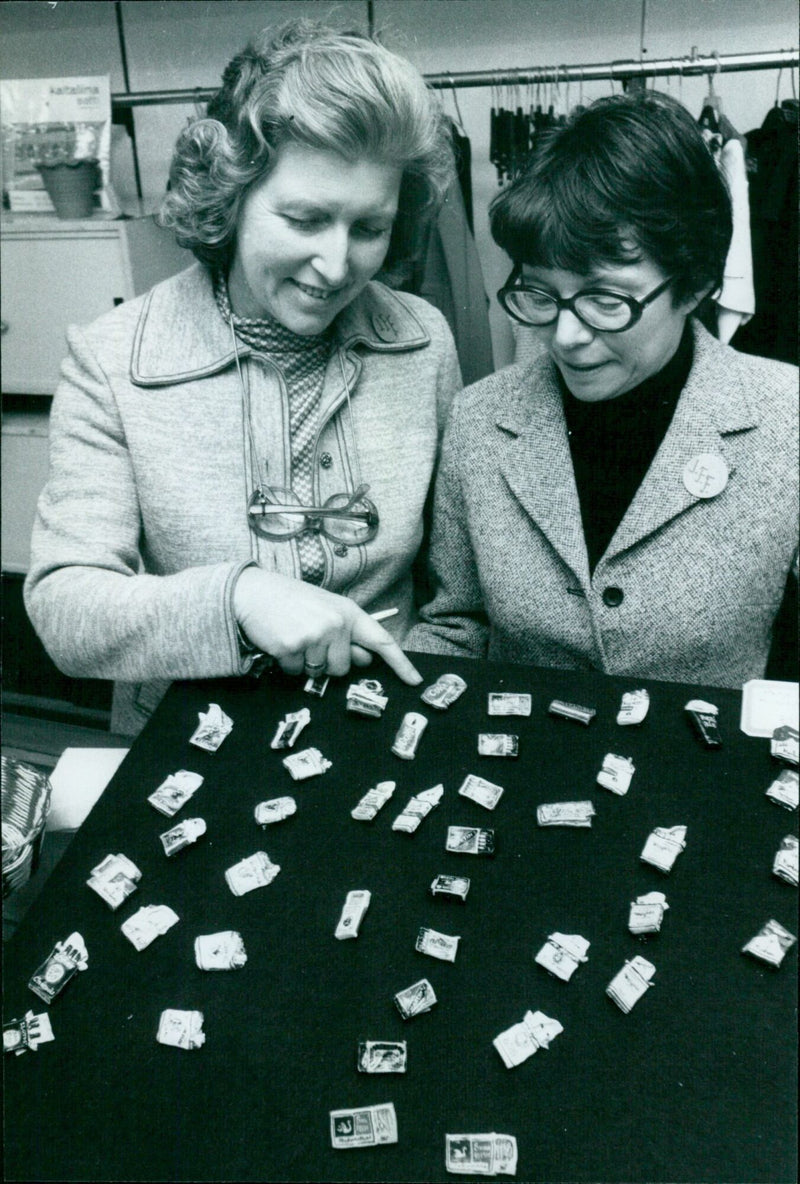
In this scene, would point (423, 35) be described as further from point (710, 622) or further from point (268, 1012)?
point (268, 1012)

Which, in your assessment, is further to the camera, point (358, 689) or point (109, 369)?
point (109, 369)

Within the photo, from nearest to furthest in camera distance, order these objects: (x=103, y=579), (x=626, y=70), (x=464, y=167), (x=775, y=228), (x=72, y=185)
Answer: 1. (x=103, y=579)
2. (x=626, y=70)
3. (x=775, y=228)
4. (x=464, y=167)
5. (x=72, y=185)

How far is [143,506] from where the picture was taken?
4.02 feet

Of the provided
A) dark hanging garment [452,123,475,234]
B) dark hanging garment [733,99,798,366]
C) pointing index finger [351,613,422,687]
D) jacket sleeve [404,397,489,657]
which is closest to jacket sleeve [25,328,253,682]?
pointing index finger [351,613,422,687]

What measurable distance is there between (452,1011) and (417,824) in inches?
6.9

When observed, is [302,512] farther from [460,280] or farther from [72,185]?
[72,185]

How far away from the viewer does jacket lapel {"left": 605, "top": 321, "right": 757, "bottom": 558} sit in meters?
1.15

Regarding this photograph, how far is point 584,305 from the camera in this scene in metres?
1.10

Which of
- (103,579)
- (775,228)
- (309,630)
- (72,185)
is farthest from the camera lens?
(72,185)

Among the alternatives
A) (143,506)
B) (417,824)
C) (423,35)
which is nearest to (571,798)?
(417,824)

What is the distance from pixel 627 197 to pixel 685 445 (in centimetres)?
30

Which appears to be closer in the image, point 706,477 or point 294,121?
point 294,121

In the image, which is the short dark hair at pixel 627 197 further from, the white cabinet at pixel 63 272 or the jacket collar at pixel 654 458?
the white cabinet at pixel 63 272

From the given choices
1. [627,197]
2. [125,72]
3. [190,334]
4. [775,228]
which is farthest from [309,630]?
[125,72]
